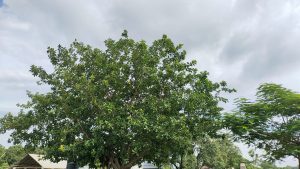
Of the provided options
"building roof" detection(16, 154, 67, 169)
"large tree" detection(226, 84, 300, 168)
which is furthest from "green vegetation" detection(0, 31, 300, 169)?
"building roof" detection(16, 154, 67, 169)

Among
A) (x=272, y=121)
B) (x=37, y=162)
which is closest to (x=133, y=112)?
(x=272, y=121)

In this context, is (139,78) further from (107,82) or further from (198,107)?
(198,107)

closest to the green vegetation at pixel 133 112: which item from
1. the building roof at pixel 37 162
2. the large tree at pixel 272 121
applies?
the large tree at pixel 272 121

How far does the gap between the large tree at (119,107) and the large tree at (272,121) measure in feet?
5.51

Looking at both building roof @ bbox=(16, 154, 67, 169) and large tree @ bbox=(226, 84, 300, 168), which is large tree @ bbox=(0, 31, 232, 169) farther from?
building roof @ bbox=(16, 154, 67, 169)

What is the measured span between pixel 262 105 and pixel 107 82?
991cm

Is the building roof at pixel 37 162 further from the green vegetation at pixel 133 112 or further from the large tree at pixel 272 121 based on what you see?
the large tree at pixel 272 121

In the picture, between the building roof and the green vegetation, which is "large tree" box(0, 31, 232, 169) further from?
the building roof

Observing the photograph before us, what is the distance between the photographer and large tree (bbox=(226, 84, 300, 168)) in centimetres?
2084

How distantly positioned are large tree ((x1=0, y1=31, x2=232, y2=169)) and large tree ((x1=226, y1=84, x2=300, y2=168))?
168cm

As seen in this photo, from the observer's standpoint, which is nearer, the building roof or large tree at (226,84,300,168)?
large tree at (226,84,300,168)

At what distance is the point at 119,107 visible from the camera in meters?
21.2

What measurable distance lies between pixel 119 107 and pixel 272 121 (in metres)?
9.85

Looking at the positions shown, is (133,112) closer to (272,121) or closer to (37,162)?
(272,121)
